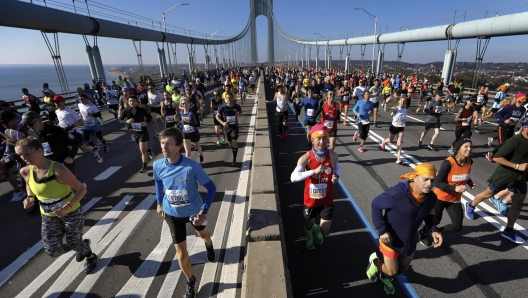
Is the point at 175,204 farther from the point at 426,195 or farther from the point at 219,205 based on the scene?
the point at 426,195

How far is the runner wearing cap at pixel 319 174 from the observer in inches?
133

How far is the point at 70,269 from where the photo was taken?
378 cm

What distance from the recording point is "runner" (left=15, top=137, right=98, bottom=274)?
311 centimetres

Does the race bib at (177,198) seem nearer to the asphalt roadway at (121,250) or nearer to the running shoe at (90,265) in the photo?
the asphalt roadway at (121,250)

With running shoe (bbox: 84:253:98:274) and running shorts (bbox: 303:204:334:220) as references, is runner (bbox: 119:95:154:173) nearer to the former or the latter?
running shoe (bbox: 84:253:98:274)

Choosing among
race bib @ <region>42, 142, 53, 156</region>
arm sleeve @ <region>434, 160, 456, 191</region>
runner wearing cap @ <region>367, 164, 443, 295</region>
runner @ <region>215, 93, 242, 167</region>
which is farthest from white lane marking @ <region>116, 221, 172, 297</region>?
arm sleeve @ <region>434, 160, 456, 191</region>

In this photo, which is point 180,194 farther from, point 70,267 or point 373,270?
point 373,270

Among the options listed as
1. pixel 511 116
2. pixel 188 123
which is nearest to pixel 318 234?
pixel 188 123

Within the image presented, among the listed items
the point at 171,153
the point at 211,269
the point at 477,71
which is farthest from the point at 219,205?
the point at 477,71

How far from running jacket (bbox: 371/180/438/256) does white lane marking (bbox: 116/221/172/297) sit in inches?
117

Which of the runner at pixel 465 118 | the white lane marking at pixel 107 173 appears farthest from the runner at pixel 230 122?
the runner at pixel 465 118

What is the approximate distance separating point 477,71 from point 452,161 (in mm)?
24714

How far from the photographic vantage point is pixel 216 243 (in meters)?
4.19

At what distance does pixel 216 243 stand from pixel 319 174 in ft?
6.57
